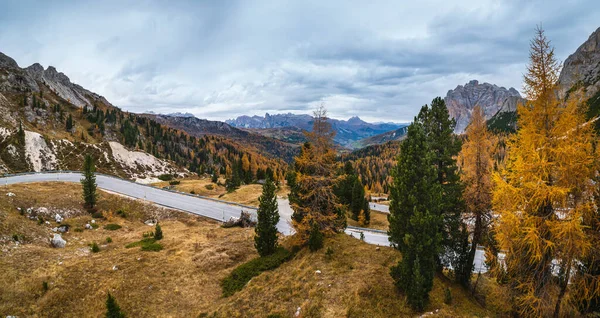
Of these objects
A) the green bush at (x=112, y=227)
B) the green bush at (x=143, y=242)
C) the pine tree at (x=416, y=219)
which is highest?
the pine tree at (x=416, y=219)

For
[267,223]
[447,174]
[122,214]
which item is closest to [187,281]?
[267,223]

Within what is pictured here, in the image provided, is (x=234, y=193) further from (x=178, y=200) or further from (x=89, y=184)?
(x=89, y=184)

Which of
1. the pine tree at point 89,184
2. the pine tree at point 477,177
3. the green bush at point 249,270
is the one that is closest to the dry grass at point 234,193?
the pine tree at point 89,184

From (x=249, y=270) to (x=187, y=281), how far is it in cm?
472

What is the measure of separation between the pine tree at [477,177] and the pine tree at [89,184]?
42.4 meters

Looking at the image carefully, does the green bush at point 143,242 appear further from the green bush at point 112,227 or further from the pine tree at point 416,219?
the pine tree at point 416,219

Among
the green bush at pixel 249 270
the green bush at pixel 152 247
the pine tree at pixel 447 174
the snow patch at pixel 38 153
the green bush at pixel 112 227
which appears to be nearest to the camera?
the pine tree at pixel 447 174

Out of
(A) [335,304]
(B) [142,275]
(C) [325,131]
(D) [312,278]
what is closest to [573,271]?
(A) [335,304]

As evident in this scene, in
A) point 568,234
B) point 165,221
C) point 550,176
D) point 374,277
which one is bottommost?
point 165,221

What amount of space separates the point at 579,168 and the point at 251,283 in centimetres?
1862

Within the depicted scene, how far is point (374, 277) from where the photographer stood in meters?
16.2

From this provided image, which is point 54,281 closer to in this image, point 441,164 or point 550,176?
point 441,164

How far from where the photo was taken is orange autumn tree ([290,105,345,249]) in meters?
21.6

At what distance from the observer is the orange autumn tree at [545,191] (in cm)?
1075
